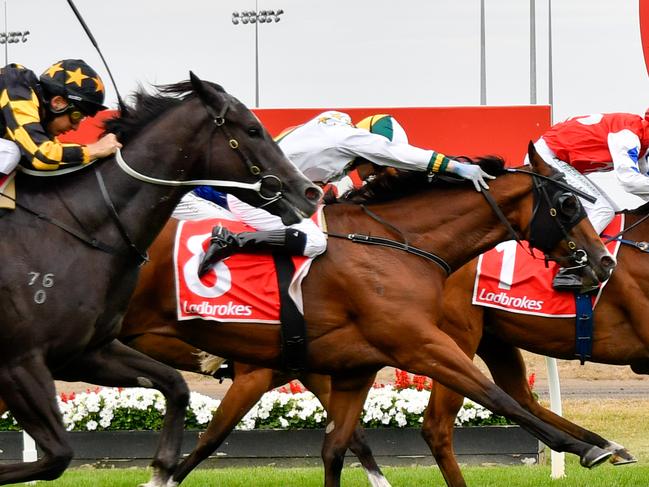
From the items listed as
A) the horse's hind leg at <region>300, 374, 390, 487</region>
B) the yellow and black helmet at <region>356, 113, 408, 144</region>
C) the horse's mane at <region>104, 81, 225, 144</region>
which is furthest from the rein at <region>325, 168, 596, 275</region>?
the horse's mane at <region>104, 81, 225, 144</region>

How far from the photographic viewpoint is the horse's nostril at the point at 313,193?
5730 millimetres

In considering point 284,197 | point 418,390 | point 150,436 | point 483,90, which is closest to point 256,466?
point 150,436

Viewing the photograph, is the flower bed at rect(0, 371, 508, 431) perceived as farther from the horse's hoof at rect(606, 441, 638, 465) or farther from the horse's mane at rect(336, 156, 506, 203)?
the horse's hoof at rect(606, 441, 638, 465)

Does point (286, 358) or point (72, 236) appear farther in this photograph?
point (286, 358)

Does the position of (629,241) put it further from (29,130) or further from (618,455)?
(29,130)

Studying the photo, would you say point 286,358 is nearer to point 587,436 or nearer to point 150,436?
point 587,436

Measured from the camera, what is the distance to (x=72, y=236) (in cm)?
568

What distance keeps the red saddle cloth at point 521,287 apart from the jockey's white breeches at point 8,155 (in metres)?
3.26

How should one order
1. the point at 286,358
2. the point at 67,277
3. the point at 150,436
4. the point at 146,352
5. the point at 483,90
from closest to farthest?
the point at 67,277 → the point at 286,358 → the point at 146,352 → the point at 150,436 → the point at 483,90

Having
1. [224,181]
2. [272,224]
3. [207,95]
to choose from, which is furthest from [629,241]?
[207,95]

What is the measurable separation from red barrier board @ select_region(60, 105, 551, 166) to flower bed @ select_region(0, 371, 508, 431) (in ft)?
11.0

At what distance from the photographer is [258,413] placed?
915 centimetres

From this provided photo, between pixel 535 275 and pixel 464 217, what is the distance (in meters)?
1.06

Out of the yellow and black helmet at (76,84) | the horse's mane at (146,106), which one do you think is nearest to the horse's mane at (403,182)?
the horse's mane at (146,106)
